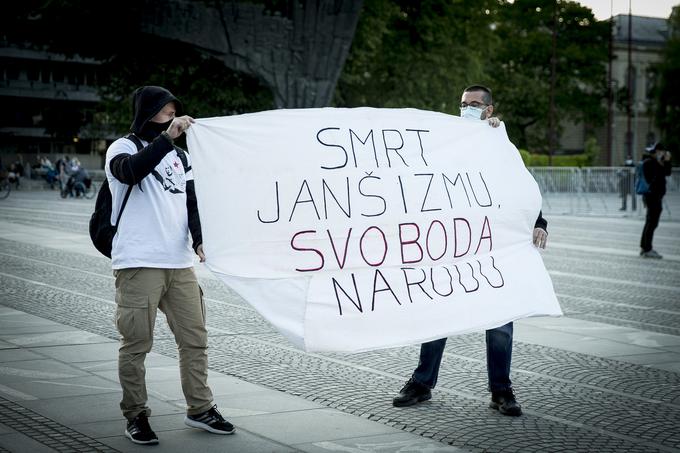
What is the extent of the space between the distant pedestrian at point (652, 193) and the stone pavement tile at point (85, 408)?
42.3 ft

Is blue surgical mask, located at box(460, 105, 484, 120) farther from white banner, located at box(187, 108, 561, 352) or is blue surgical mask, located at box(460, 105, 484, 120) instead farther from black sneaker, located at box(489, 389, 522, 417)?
black sneaker, located at box(489, 389, 522, 417)

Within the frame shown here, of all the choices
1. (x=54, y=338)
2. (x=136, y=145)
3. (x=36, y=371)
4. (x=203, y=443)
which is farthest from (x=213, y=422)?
(x=54, y=338)

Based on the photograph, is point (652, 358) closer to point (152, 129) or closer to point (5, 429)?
point (152, 129)

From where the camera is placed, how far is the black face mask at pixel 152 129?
591 centimetres

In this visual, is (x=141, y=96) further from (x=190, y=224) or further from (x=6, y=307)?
(x=6, y=307)

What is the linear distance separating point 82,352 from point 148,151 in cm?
342

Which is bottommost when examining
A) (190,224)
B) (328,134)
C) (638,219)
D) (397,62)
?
(638,219)

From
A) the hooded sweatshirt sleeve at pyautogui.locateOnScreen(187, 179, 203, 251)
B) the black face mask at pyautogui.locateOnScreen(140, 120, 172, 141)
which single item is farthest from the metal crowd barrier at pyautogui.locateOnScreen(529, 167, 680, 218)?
the black face mask at pyautogui.locateOnScreen(140, 120, 172, 141)

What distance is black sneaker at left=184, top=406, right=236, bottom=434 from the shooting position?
5.96 meters

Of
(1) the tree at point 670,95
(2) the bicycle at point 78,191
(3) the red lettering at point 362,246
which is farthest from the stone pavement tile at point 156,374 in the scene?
(1) the tree at point 670,95

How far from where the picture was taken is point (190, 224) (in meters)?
6.12

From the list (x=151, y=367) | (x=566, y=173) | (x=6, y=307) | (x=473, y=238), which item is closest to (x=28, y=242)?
(x=6, y=307)

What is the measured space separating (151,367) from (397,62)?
119 ft

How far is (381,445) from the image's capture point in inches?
230
